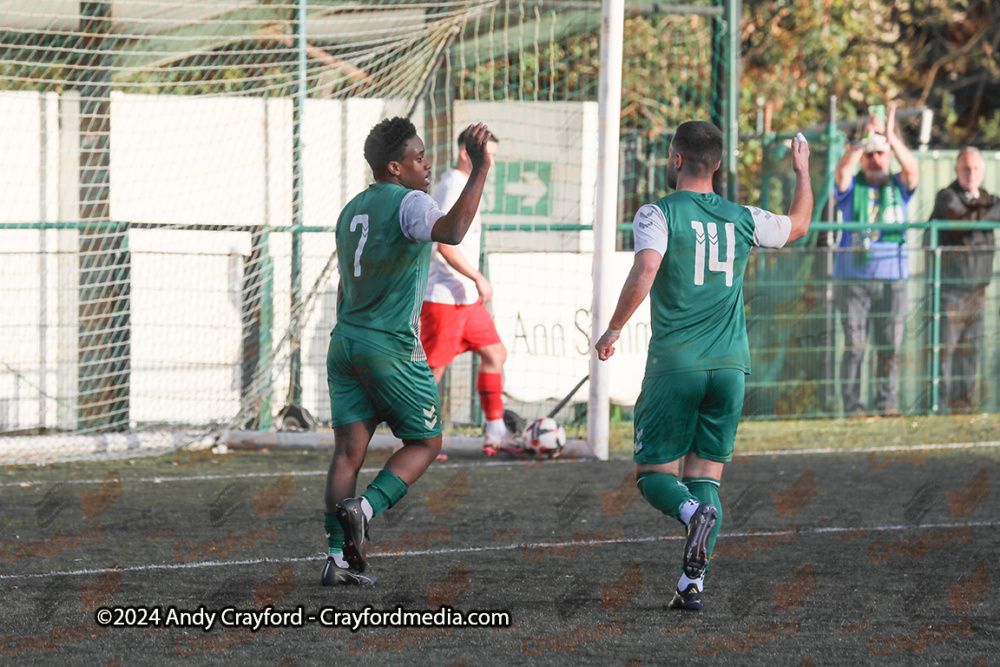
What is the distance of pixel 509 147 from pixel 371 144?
590 cm

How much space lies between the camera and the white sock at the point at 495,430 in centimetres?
869

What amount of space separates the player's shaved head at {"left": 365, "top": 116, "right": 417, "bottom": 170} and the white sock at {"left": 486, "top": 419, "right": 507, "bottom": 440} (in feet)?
12.5

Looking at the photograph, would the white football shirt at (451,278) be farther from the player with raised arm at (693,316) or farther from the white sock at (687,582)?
the white sock at (687,582)

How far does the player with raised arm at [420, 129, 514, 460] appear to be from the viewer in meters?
8.09

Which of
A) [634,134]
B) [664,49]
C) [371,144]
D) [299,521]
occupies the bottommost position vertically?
[299,521]

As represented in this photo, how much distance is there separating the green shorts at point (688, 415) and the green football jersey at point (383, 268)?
885 mm

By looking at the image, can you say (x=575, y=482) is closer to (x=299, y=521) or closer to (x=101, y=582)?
(x=299, y=521)

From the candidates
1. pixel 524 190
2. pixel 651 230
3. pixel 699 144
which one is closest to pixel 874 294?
pixel 524 190

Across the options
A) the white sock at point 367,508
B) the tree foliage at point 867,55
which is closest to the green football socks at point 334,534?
the white sock at point 367,508

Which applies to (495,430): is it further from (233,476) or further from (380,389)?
(380,389)

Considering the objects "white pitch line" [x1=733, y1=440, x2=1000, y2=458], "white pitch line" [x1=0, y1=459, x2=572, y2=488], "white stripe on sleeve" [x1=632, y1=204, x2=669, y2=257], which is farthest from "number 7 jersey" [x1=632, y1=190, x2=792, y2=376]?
"white pitch line" [x1=733, y1=440, x2=1000, y2=458]

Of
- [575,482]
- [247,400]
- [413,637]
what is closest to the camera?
[413,637]

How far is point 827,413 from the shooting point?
1079 cm

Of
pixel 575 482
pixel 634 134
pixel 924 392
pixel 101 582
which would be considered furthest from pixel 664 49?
pixel 101 582
